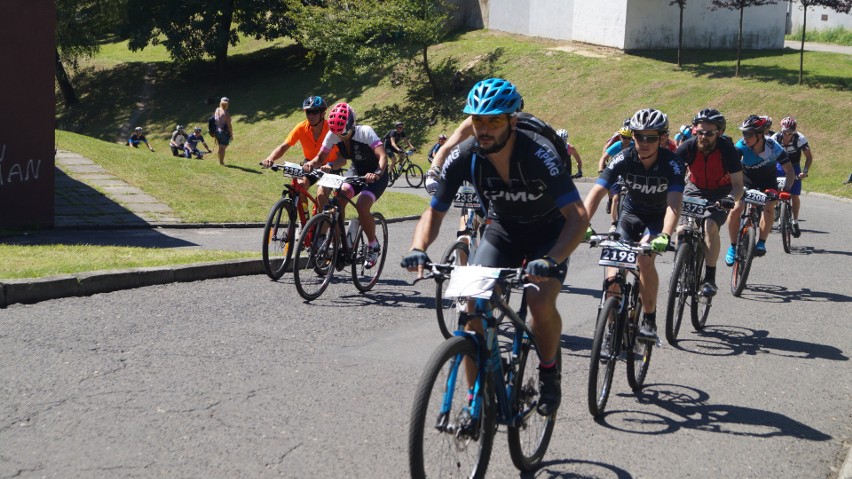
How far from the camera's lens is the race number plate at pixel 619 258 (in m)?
6.17

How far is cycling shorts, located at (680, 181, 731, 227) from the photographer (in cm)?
948

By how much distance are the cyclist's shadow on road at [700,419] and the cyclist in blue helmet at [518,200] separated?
3.92ft

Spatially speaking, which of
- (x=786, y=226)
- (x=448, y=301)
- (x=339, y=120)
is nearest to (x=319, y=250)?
(x=339, y=120)

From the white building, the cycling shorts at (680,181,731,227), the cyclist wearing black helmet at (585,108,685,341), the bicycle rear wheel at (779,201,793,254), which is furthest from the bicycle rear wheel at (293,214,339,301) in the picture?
the white building

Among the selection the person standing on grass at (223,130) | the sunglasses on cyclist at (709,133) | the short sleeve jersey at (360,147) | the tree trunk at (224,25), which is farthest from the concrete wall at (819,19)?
the short sleeve jersey at (360,147)

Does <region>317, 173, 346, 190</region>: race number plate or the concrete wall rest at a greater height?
the concrete wall

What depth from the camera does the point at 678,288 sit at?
28.1 feet

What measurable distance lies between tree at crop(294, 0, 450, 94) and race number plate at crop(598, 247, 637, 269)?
35.9m

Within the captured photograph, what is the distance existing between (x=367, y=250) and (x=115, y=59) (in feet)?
180

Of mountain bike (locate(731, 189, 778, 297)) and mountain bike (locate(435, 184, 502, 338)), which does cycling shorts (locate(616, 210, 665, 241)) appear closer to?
mountain bike (locate(435, 184, 502, 338))

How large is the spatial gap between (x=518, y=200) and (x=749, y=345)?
427cm

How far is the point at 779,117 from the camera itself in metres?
32.0

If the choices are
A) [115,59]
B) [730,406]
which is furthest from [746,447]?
[115,59]

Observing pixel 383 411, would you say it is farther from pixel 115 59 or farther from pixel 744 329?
pixel 115 59
